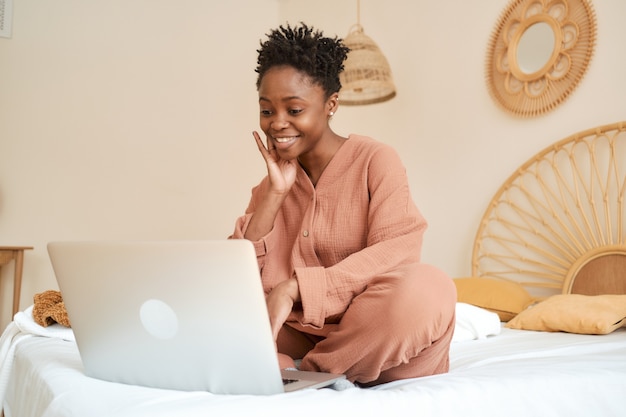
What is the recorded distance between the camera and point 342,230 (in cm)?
118

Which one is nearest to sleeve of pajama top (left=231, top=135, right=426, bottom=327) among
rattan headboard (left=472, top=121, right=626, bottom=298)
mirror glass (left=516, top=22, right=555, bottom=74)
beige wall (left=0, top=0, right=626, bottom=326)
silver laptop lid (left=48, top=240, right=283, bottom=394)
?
silver laptop lid (left=48, top=240, right=283, bottom=394)

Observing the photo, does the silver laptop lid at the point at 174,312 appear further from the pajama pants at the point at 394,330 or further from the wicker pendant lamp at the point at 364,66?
the wicker pendant lamp at the point at 364,66

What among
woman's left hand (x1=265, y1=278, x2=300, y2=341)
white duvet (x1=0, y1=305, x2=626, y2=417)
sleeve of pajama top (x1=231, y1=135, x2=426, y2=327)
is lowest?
white duvet (x1=0, y1=305, x2=626, y2=417)

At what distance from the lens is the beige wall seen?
294 centimetres

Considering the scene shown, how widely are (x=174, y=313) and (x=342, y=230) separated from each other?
504mm

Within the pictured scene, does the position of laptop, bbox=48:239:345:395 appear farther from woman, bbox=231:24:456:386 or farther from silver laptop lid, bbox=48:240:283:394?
woman, bbox=231:24:456:386

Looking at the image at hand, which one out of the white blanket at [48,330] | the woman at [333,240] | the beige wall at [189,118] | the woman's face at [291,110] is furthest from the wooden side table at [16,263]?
the woman's face at [291,110]

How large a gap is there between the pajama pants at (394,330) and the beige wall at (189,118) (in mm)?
1799

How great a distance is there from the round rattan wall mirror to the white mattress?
1.58 m

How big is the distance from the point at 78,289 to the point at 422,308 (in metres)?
0.50

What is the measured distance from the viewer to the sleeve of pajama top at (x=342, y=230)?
3.25ft

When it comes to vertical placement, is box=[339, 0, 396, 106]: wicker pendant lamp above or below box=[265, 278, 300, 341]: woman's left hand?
above

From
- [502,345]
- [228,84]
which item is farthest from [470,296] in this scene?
[228,84]

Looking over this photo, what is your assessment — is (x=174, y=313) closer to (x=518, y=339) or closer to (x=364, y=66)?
(x=518, y=339)
